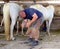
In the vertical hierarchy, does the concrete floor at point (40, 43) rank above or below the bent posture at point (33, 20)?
below

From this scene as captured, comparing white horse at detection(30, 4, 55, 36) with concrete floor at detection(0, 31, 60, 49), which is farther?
white horse at detection(30, 4, 55, 36)

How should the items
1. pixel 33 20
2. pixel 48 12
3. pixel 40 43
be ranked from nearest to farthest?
pixel 33 20
pixel 40 43
pixel 48 12

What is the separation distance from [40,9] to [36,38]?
0.79m

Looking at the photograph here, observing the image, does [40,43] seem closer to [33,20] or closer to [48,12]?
[33,20]

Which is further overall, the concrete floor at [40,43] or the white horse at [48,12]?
the white horse at [48,12]

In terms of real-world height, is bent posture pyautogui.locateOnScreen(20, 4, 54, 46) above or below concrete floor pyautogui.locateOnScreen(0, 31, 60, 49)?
above

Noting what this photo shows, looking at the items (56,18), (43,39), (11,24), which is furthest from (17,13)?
(56,18)

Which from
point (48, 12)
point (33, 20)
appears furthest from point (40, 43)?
point (48, 12)

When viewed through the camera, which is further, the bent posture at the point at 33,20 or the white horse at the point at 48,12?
the white horse at the point at 48,12

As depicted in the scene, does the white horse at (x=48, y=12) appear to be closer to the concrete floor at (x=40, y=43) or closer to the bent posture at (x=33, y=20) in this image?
the bent posture at (x=33, y=20)

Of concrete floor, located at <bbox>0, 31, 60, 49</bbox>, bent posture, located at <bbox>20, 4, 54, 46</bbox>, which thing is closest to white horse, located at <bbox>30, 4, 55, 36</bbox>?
bent posture, located at <bbox>20, 4, 54, 46</bbox>

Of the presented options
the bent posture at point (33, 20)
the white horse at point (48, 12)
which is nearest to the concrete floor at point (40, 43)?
the bent posture at point (33, 20)

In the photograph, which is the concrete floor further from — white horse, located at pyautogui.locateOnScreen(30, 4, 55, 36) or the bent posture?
white horse, located at pyautogui.locateOnScreen(30, 4, 55, 36)

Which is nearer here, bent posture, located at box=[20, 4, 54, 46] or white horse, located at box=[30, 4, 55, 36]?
bent posture, located at box=[20, 4, 54, 46]
